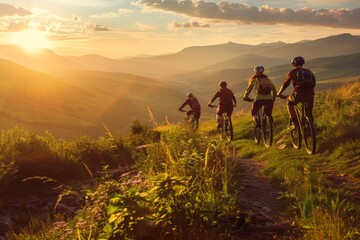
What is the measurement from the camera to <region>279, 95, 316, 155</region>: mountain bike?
10493 mm

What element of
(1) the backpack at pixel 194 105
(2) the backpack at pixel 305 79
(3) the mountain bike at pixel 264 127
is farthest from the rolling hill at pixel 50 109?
(2) the backpack at pixel 305 79

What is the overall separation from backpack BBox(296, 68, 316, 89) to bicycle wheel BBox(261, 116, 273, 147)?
2.51 meters

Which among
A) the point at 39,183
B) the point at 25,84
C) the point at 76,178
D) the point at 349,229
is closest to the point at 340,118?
the point at 349,229

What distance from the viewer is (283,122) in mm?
16219

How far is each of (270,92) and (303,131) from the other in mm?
2359

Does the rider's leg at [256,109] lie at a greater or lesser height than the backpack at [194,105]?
greater

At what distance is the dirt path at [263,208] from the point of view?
5.56 meters

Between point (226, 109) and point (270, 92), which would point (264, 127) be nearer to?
point (270, 92)

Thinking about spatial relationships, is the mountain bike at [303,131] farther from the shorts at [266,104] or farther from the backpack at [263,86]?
the backpack at [263,86]

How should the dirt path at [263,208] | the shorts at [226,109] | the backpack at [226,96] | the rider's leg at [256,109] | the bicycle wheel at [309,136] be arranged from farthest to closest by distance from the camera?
the shorts at [226,109] < the backpack at [226,96] < the rider's leg at [256,109] < the bicycle wheel at [309,136] < the dirt path at [263,208]

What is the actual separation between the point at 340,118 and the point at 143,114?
616 ft

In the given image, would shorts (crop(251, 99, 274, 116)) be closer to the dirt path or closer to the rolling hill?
the dirt path

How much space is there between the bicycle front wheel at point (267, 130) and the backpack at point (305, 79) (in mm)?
2511

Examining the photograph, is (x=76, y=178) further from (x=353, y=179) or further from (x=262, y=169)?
(x=353, y=179)
